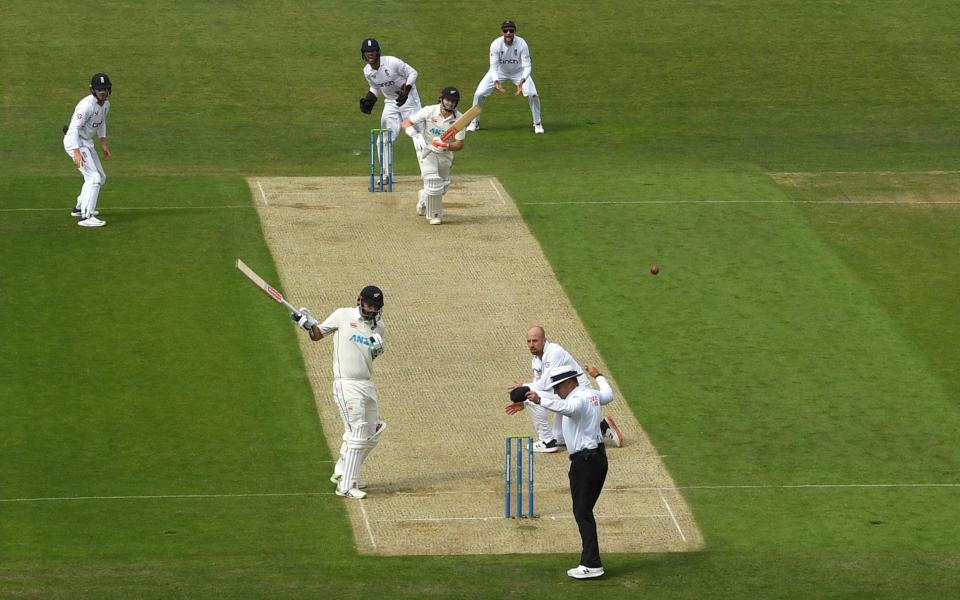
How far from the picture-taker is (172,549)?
16.9 meters

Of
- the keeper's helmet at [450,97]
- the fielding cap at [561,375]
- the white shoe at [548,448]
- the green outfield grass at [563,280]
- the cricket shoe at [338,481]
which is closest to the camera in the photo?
the fielding cap at [561,375]

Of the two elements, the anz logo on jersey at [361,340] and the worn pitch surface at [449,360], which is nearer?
the worn pitch surface at [449,360]

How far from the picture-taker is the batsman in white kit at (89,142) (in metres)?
25.9

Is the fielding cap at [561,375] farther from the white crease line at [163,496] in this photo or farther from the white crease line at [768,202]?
the white crease line at [768,202]

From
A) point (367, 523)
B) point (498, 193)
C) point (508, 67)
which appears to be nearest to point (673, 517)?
point (367, 523)

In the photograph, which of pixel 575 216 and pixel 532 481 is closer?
pixel 532 481

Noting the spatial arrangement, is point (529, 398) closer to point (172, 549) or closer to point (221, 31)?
point (172, 549)

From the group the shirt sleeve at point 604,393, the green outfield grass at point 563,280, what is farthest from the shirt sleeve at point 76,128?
the shirt sleeve at point 604,393

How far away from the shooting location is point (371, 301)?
691 inches

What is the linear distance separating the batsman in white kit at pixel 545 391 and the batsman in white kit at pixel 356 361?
157 centimetres

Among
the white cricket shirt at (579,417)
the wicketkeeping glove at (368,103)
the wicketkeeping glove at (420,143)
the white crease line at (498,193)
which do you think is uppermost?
the wicketkeeping glove at (368,103)

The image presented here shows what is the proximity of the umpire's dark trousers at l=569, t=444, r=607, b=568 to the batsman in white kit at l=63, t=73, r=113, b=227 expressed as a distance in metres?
12.5

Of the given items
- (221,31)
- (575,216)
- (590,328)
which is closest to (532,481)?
(590,328)

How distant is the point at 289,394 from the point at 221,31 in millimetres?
17838
